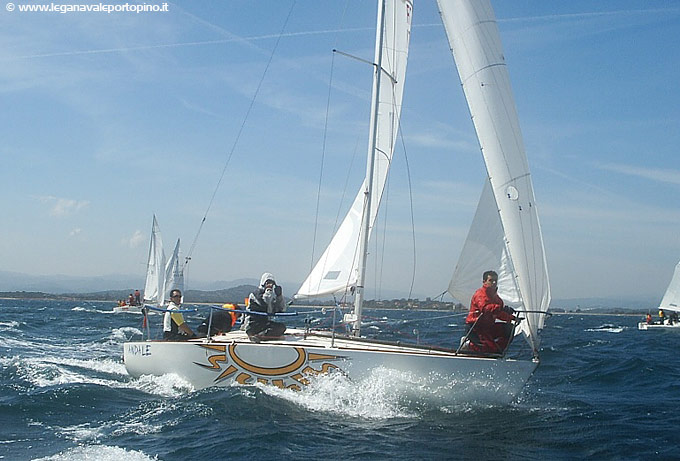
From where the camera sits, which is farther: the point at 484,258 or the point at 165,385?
the point at 165,385

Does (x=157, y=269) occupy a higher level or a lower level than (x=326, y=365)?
higher

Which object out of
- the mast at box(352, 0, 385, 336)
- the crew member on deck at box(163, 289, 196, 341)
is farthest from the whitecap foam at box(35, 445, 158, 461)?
the mast at box(352, 0, 385, 336)

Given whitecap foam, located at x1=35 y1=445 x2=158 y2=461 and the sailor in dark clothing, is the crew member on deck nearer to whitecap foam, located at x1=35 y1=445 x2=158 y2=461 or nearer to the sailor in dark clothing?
the sailor in dark clothing

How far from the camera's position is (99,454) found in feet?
23.7

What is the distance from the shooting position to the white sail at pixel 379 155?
1227cm

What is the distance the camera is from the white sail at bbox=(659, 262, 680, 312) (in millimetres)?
48375

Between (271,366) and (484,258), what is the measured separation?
3595 millimetres

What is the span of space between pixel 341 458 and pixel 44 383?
6874 mm

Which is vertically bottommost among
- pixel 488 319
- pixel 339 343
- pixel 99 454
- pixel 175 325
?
pixel 99 454

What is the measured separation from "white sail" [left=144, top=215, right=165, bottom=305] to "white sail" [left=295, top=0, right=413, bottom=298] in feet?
98.5

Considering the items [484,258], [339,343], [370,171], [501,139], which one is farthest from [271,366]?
[501,139]

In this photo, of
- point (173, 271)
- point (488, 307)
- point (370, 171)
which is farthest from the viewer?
point (173, 271)

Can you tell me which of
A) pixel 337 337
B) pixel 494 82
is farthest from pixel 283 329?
pixel 494 82

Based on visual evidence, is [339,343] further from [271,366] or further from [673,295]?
[673,295]
